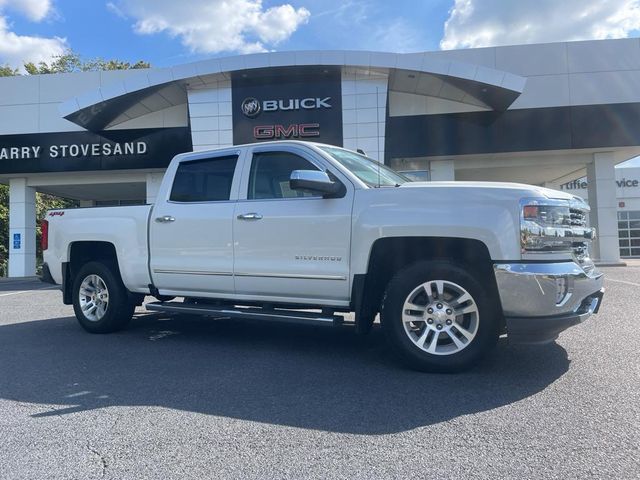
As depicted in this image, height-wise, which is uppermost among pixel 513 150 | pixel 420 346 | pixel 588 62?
pixel 588 62

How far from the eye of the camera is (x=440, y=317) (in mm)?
4375

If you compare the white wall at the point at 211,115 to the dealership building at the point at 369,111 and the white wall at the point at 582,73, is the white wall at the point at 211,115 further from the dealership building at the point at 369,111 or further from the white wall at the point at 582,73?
the white wall at the point at 582,73

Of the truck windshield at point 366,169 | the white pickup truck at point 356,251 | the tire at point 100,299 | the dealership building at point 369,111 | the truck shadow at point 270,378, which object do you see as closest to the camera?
the truck shadow at point 270,378

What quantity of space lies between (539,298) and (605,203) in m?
17.3

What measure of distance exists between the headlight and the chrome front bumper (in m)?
0.15

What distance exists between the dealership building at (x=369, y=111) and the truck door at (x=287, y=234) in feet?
38.6

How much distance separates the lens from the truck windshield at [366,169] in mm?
5073

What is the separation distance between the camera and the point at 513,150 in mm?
17922

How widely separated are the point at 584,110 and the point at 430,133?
5348 millimetres

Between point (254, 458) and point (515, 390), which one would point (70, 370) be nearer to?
point (254, 458)

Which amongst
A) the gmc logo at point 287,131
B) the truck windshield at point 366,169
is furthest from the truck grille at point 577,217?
the gmc logo at point 287,131

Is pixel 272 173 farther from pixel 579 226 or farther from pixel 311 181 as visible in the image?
pixel 579 226

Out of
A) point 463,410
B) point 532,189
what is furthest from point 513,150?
point 463,410

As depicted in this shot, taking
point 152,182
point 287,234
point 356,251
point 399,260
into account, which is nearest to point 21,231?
point 152,182
